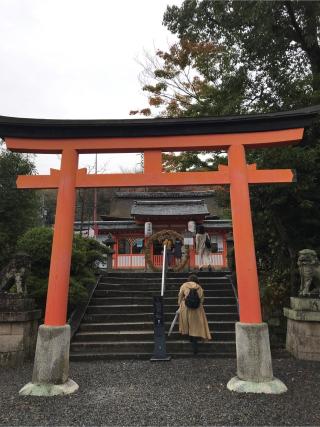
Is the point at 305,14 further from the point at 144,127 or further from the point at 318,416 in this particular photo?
the point at 318,416

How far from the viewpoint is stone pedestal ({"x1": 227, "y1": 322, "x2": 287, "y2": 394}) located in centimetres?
514

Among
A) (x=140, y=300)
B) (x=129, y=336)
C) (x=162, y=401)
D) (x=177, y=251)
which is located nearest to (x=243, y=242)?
(x=162, y=401)

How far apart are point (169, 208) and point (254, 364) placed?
52.7 feet

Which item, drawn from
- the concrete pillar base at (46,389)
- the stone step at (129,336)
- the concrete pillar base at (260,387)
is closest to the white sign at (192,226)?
the stone step at (129,336)

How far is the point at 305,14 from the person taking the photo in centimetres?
1095

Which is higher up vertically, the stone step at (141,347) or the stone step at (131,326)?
the stone step at (131,326)

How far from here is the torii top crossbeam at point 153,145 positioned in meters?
5.89

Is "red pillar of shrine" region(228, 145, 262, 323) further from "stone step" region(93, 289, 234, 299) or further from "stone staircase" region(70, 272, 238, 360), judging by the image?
"stone step" region(93, 289, 234, 299)

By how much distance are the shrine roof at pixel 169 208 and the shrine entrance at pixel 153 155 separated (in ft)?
43.7

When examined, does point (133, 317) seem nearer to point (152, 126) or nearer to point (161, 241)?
point (152, 126)

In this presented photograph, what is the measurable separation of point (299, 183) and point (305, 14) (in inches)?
236

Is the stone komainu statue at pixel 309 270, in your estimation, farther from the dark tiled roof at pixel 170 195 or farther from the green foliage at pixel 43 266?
the dark tiled roof at pixel 170 195

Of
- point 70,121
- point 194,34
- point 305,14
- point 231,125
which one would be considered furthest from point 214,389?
point 194,34

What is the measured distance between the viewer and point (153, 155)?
20.6 ft
